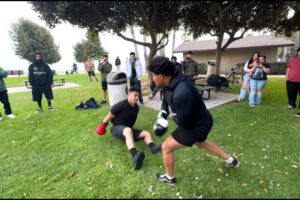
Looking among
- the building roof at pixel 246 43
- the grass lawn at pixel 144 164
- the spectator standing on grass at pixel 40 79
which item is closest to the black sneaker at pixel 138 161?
the grass lawn at pixel 144 164

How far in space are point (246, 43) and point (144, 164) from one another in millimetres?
19804

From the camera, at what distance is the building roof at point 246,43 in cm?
1887

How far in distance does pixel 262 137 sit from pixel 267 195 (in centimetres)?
185

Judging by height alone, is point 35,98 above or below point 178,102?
below

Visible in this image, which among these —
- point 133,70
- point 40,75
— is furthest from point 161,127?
point 40,75

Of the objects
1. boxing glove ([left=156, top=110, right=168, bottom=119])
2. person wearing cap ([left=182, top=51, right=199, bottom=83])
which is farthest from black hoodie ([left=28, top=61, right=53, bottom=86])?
boxing glove ([left=156, top=110, right=168, bottom=119])

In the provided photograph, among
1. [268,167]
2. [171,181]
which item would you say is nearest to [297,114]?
[268,167]

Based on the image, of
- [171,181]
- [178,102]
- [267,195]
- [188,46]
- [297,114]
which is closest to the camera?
[178,102]

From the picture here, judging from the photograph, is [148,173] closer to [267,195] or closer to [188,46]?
[267,195]

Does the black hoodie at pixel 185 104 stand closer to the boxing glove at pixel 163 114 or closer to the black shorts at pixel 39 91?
the boxing glove at pixel 163 114

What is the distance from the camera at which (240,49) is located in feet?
67.6

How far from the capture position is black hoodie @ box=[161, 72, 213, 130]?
7.41 ft

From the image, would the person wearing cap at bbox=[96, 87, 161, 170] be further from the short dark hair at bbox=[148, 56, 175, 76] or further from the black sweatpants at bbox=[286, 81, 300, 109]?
the black sweatpants at bbox=[286, 81, 300, 109]

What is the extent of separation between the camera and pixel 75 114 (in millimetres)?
6477
